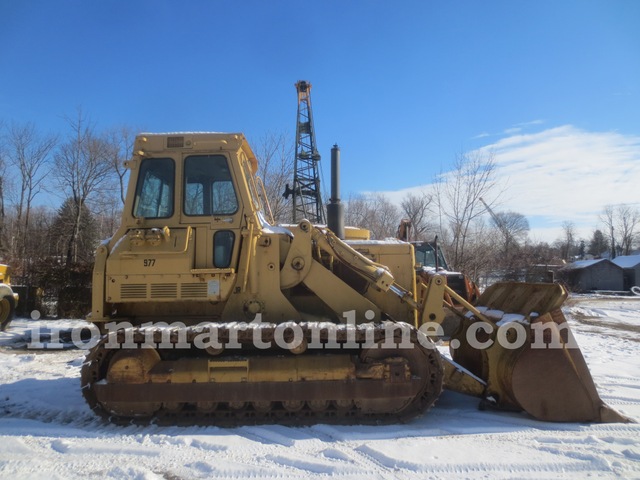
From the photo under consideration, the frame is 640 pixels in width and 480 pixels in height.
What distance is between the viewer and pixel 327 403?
4688 mm

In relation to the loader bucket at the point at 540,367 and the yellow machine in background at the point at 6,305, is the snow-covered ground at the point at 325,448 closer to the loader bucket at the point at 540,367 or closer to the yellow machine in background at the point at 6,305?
the loader bucket at the point at 540,367

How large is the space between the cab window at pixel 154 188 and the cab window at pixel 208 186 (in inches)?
8.1

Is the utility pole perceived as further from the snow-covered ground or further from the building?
the building

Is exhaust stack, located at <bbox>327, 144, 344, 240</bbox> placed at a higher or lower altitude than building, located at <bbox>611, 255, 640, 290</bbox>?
higher

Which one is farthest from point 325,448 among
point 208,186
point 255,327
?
Answer: point 208,186

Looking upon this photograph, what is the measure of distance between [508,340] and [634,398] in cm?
202

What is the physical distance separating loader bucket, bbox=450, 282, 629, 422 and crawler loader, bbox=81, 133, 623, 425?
0.04 ft

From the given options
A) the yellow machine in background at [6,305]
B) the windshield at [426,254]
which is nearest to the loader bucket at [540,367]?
the windshield at [426,254]

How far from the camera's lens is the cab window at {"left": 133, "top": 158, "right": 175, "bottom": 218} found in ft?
16.7

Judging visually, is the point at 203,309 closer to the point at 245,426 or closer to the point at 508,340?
the point at 245,426

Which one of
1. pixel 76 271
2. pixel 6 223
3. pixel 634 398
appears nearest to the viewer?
pixel 634 398

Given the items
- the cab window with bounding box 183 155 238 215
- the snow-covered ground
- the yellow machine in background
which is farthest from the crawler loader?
the yellow machine in background

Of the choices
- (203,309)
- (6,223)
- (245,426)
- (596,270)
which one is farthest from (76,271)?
(596,270)

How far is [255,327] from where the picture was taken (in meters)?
4.42
